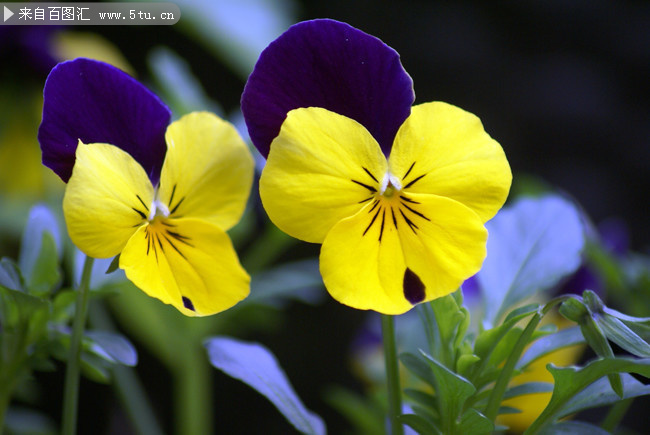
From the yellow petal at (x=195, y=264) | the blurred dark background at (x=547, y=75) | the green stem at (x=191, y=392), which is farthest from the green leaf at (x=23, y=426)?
the blurred dark background at (x=547, y=75)

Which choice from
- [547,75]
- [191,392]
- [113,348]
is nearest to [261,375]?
[113,348]

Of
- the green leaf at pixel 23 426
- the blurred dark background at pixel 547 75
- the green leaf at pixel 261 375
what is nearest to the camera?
the green leaf at pixel 261 375

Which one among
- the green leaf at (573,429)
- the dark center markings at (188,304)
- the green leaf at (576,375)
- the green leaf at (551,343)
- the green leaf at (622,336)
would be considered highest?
the dark center markings at (188,304)

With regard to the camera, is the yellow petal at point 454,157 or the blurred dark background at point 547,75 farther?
the blurred dark background at point 547,75

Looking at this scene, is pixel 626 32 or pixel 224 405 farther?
pixel 626 32

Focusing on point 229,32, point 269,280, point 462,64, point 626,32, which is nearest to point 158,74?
point 269,280

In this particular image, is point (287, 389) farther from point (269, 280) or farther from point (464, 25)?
point (464, 25)

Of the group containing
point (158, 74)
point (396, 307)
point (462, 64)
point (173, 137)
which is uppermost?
point (462, 64)

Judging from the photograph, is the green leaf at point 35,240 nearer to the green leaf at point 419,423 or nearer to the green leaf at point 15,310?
the green leaf at point 15,310
